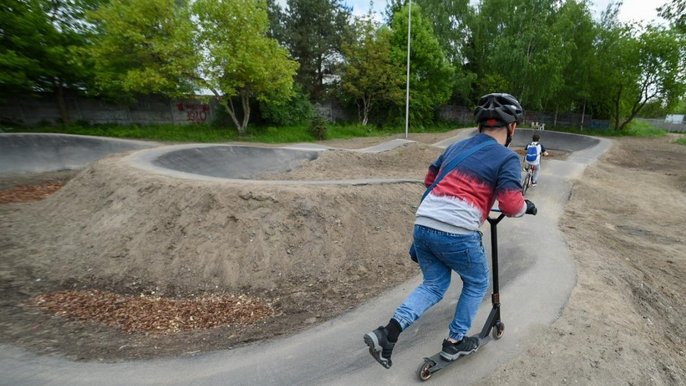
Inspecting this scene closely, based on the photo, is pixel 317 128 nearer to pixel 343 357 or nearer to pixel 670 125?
pixel 343 357

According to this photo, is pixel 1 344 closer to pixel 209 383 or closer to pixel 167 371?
pixel 167 371

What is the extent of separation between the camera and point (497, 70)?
29.6m

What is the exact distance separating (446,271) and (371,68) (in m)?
26.6

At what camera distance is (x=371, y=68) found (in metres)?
26.8

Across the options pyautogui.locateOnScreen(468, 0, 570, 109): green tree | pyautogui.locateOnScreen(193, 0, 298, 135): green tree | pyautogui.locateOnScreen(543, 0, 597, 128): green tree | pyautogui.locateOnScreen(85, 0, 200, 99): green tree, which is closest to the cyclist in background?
pyautogui.locateOnScreen(193, 0, 298, 135): green tree

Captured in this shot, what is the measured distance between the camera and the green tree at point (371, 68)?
26828mm

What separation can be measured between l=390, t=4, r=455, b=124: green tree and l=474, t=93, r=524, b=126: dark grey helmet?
1085 inches

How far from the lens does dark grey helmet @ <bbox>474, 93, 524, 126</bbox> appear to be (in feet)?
8.42

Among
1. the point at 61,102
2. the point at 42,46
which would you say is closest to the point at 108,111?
the point at 61,102

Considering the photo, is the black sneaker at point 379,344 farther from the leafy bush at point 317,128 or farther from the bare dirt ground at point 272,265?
the leafy bush at point 317,128

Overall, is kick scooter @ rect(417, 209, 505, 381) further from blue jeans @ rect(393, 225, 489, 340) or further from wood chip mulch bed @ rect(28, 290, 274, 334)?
wood chip mulch bed @ rect(28, 290, 274, 334)

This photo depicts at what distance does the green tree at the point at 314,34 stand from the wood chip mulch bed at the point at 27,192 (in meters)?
20.3

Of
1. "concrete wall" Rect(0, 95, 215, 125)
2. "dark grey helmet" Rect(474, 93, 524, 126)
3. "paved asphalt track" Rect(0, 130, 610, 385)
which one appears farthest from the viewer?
"concrete wall" Rect(0, 95, 215, 125)

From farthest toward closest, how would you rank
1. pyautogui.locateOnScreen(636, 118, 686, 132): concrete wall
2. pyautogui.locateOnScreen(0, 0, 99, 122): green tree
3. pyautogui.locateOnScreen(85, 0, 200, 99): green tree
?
1. pyautogui.locateOnScreen(636, 118, 686, 132): concrete wall
2. pyautogui.locateOnScreen(85, 0, 200, 99): green tree
3. pyautogui.locateOnScreen(0, 0, 99, 122): green tree
